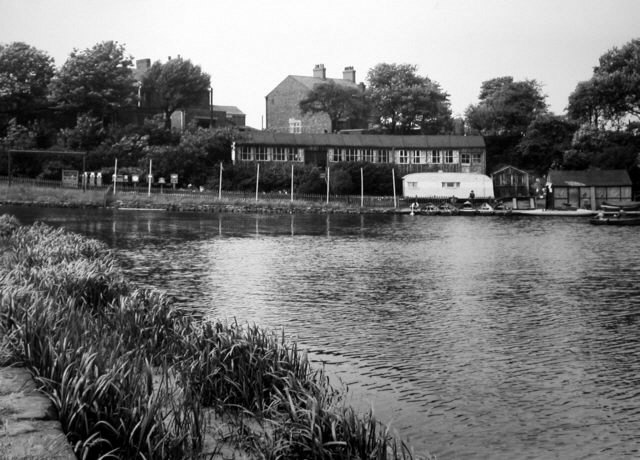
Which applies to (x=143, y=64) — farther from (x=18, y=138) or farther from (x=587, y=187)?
(x=587, y=187)

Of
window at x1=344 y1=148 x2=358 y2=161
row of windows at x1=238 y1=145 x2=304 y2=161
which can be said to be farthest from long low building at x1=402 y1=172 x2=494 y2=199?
row of windows at x1=238 y1=145 x2=304 y2=161

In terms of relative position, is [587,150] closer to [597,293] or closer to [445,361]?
[597,293]

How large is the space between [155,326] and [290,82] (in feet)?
366

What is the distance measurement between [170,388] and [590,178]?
91.9 m

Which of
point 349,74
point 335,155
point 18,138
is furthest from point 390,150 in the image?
point 18,138

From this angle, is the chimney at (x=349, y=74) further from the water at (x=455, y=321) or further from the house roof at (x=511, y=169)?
the water at (x=455, y=321)

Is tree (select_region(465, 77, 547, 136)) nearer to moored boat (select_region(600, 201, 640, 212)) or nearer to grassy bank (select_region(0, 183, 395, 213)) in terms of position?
moored boat (select_region(600, 201, 640, 212))

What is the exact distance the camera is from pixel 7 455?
7695 mm

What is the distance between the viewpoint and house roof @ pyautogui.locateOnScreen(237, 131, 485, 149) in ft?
343

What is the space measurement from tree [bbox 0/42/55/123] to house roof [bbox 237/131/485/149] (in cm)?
3107

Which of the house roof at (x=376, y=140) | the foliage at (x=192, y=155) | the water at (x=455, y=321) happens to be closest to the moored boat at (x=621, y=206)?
the house roof at (x=376, y=140)

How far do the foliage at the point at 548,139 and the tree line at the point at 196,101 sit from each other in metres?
0.14

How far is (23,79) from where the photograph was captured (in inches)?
4136

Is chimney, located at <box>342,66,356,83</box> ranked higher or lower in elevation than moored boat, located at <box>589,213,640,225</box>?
higher
